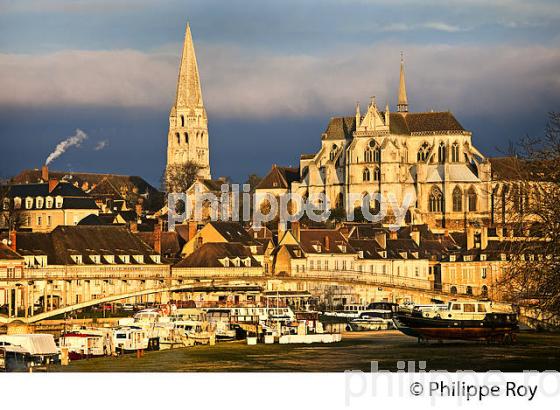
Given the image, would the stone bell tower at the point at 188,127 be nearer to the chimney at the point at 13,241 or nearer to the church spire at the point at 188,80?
the church spire at the point at 188,80

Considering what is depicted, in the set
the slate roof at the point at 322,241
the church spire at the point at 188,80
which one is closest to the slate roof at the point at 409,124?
the church spire at the point at 188,80

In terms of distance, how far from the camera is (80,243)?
7281 cm

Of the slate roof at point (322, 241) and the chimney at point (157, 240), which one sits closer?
the chimney at point (157, 240)

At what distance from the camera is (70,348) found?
49000 mm

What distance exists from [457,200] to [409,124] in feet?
33.0

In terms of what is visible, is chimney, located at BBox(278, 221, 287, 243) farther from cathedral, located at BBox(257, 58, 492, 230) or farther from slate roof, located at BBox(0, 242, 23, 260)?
cathedral, located at BBox(257, 58, 492, 230)

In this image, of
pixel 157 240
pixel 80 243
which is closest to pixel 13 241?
pixel 80 243

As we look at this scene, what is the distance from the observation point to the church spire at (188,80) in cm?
13512

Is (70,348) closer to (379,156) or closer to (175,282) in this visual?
(175,282)

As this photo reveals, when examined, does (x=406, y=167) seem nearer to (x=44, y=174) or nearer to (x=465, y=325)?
(x=44, y=174)

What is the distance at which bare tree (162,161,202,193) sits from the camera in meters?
123

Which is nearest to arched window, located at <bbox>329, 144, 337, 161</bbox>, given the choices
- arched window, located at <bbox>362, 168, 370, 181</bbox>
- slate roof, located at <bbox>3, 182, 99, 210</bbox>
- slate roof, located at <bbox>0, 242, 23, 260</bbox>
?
arched window, located at <bbox>362, 168, 370, 181</bbox>

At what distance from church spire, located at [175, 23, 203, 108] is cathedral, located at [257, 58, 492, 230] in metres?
18.6
